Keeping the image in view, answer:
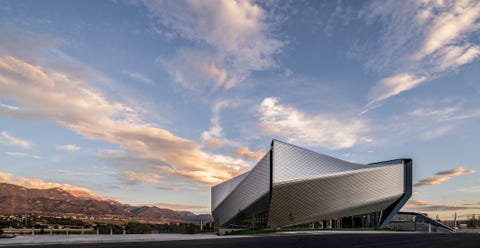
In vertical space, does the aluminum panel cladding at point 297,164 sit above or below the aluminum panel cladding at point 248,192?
above

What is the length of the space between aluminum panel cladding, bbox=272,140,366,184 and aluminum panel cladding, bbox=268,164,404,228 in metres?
0.60

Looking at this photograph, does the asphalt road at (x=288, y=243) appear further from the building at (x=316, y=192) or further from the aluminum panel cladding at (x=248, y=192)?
the aluminum panel cladding at (x=248, y=192)

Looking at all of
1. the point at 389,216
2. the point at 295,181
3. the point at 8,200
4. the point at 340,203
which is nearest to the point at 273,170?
the point at 295,181

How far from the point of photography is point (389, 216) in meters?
74.7

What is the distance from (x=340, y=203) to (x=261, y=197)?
45.8 feet

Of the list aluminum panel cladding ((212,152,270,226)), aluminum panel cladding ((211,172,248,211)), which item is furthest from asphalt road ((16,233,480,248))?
aluminum panel cladding ((211,172,248,211))

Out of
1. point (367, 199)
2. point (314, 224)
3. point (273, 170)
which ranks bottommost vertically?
point (314, 224)

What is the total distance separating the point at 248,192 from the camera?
68500 millimetres

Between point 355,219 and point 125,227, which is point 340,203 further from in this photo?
point 125,227

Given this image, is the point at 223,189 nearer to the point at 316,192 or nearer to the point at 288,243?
the point at 316,192

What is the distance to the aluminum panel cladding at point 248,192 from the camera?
197ft

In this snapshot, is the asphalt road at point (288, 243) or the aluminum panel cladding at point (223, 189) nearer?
the asphalt road at point (288, 243)

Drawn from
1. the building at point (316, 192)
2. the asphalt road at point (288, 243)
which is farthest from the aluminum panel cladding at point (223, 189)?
the asphalt road at point (288, 243)

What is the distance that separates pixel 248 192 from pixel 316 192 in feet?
41.8
